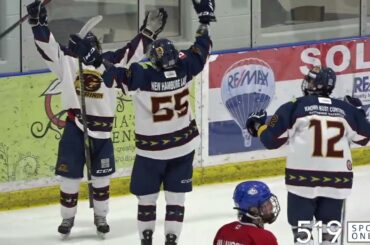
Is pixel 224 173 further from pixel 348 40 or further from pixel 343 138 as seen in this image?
pixel 343 138

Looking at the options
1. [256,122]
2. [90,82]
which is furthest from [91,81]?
[256,122]

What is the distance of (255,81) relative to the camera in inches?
382

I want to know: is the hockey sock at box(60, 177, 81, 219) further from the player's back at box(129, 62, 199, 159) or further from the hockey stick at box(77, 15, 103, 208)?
the player's back at box(129, 62, 199, 159)

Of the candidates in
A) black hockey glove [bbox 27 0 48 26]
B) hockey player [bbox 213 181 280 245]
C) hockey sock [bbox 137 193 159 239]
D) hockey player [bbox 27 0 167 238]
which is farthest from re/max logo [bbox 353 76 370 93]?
hockey player [bbox 213 181 280 245]

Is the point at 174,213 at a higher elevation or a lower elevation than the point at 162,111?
lower

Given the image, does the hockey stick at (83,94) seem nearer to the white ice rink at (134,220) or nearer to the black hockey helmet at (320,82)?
the white ice rink at (134,220)

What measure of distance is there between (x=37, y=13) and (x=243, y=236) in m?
2.87

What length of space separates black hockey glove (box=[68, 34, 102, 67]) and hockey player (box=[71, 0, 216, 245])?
0.06ft

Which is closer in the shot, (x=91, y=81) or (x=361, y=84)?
(x=91, y=81)

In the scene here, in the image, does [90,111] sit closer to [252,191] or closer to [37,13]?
[37,13]

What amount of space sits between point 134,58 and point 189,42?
7.08 feet

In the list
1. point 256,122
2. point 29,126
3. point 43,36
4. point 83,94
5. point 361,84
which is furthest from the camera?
point 361,84

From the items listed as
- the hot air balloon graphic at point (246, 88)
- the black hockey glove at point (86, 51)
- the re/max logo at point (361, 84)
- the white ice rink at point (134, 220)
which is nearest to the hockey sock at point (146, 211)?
the white ice rink at point (134, 220)

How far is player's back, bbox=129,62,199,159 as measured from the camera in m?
7.03
